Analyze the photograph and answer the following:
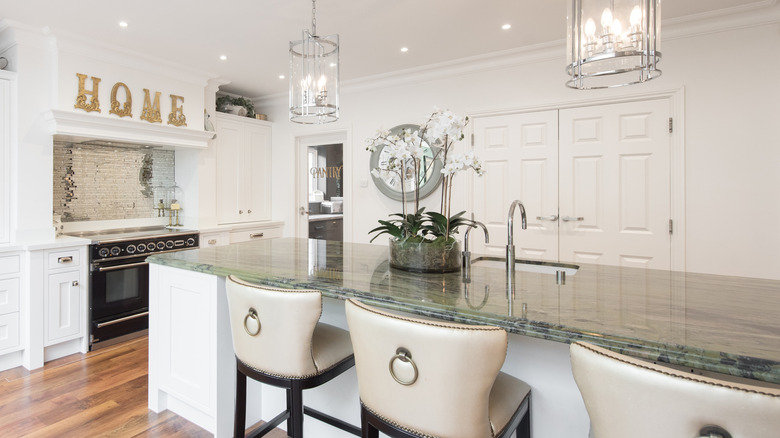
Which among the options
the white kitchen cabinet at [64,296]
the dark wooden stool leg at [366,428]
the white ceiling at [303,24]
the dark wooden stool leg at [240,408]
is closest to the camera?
the dark wooden stool leg at [366,428]

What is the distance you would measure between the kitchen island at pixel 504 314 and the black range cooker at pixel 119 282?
4.44 feet

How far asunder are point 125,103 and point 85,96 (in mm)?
292

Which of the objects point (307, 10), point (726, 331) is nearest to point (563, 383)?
point (726, 331)

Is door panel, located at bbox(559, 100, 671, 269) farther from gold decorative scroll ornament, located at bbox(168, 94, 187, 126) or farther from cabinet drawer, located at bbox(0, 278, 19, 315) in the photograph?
cabinet drawer, located at bbox(0, 278, 19, 315)

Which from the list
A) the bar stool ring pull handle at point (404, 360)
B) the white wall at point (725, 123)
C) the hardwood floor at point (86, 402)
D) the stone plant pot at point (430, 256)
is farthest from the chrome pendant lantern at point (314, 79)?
the white wall at point (725, 123)

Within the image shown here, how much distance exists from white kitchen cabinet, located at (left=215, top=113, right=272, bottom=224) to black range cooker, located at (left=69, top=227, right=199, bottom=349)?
106cm

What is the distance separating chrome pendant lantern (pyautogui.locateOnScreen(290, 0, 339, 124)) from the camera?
210 cm

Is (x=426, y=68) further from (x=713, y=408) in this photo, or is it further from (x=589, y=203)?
(x=713, y=408)

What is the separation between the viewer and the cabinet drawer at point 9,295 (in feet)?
9.12

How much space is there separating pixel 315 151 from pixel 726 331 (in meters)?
4.40

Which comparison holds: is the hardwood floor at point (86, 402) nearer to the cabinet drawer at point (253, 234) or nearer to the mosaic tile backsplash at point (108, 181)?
the mosaic tile backsplash at point (108, 181)

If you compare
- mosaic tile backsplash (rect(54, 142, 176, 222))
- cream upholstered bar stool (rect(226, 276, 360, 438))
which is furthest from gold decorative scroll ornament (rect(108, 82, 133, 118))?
cream upholstered bar stool (rect(226, 276, 360, 438))

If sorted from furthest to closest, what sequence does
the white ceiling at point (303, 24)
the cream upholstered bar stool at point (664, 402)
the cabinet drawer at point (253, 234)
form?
the cabinet drawer at point (253, 234), the white ceiling at point (303, 24), the cream upholstered bar stool at point (664, 402)

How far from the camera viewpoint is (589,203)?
3281 mm
